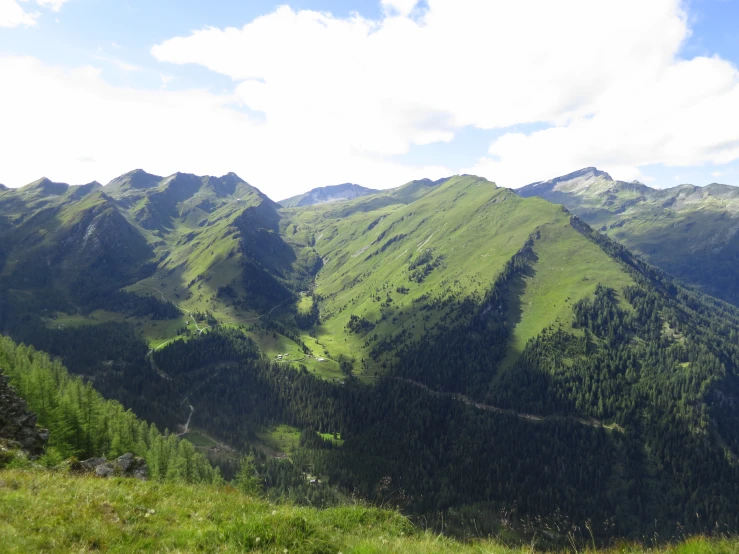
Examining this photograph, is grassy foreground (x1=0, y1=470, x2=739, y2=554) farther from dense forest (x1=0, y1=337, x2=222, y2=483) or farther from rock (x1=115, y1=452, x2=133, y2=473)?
dense forest (x1=0, y1=337, x2=222, y2=483)

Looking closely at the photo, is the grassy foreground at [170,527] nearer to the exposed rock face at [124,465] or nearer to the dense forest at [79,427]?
the exposed rock face at [124,465]

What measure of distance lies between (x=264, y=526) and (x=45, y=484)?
12.1m

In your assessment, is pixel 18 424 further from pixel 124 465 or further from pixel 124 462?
pixel 124 465

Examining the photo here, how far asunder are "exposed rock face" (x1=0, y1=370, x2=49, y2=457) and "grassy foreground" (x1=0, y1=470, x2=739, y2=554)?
889 inches

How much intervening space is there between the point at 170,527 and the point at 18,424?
111ft

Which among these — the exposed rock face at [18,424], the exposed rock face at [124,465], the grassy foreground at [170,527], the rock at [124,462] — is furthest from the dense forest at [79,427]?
the grassy foreground at [170,527]

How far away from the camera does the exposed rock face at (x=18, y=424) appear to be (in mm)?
34438

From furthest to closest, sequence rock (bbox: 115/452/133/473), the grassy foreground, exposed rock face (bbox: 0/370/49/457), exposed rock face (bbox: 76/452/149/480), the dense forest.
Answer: the dense forest, exposed rock face (bbox: 0/370/49/457), rock (bbox: 115/452/133/473), exposed rock face (bbox: 76/452/149/480), the grassy foreground

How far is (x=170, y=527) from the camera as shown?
48.0 ft

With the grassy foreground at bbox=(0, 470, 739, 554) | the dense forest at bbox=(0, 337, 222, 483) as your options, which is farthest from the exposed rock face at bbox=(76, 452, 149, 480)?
the dense forest at bbox=(0, 337, 222, 483)

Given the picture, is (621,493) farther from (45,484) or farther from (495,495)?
(45,484)

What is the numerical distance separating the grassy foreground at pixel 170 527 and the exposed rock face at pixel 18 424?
22593mm

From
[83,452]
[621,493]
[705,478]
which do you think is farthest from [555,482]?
[83,452]

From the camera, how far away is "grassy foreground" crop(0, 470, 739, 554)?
12.6 metres
